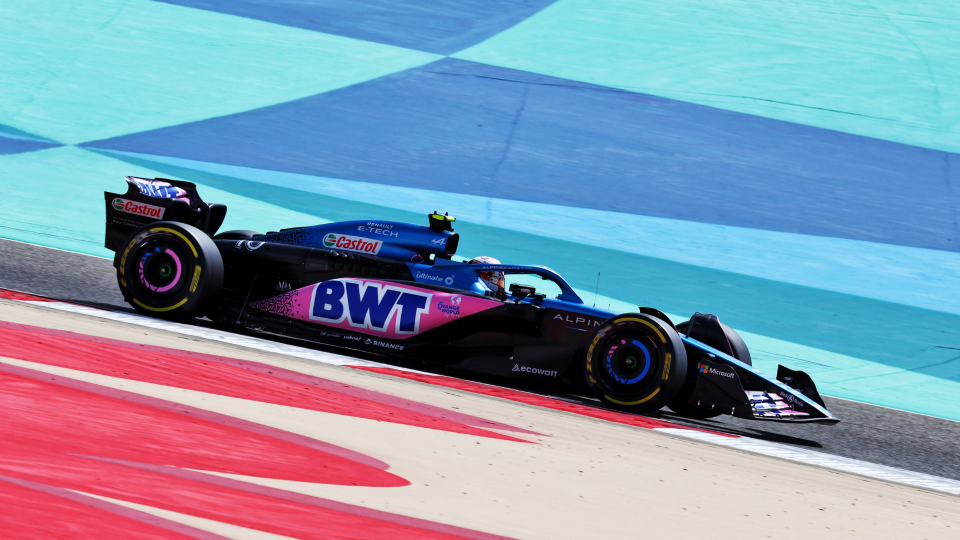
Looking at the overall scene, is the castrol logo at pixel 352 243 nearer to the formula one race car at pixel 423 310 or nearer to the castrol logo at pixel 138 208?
the formula one race car at pixel 423 310

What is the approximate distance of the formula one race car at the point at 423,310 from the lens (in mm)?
7102

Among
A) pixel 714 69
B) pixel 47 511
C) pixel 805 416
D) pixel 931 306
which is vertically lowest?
pixel 47 511

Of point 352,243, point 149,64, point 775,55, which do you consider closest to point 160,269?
point 352,243

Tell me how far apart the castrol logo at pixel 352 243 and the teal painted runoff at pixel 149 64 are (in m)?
8.22

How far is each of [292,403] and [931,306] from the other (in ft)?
34.3

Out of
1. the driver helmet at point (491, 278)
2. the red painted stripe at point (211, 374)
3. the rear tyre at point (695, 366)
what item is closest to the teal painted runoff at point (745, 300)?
the rear tyre at point (695, 366)

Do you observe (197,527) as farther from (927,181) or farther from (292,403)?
(927,181)

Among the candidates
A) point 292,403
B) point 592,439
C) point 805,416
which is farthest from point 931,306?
point 292,403

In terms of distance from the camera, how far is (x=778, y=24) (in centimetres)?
2219

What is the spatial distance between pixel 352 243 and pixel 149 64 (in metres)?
11.7

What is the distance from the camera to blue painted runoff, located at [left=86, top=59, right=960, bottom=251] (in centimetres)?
1545

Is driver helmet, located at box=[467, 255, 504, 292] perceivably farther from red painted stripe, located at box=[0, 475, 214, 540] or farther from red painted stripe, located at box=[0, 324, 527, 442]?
red painted stripe, located at box=[0, 475, 214, 540]

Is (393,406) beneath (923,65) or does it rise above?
beneath

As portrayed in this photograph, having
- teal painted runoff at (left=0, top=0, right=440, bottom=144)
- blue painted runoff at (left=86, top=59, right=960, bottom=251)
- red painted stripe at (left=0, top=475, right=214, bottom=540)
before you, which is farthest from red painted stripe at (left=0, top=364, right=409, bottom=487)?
teal painted runoff at (left=0, top=0, right=440, bottom=144)
